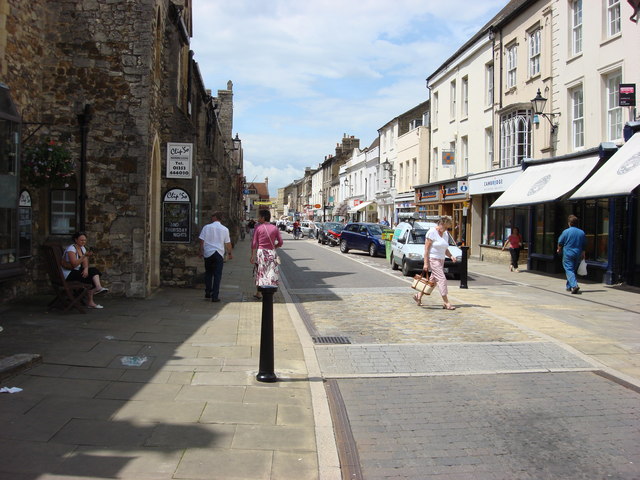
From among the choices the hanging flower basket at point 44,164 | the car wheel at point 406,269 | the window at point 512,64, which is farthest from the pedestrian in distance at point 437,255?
the window at point 512,64

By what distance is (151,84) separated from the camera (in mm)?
10859

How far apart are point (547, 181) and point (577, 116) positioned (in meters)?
2.45

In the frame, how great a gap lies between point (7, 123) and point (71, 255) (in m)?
2.23

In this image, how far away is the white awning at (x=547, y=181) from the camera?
16.2 meters

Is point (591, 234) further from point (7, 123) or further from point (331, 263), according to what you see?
point (7, 123)

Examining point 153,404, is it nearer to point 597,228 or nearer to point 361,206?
point 597,228

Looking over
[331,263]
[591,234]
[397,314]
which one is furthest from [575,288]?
[331,263]

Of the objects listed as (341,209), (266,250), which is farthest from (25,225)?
(341,209)

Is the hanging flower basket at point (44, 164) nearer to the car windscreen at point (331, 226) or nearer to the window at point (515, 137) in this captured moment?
the window at point (515, 137)

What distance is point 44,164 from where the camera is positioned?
9.17 metres

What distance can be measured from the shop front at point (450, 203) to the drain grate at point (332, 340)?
60.0ft

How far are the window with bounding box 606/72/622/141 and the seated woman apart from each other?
563 inches

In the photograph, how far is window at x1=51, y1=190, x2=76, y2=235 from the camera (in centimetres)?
1053

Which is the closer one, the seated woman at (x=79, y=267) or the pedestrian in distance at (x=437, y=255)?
the seated woman at (x=79, y=267)
